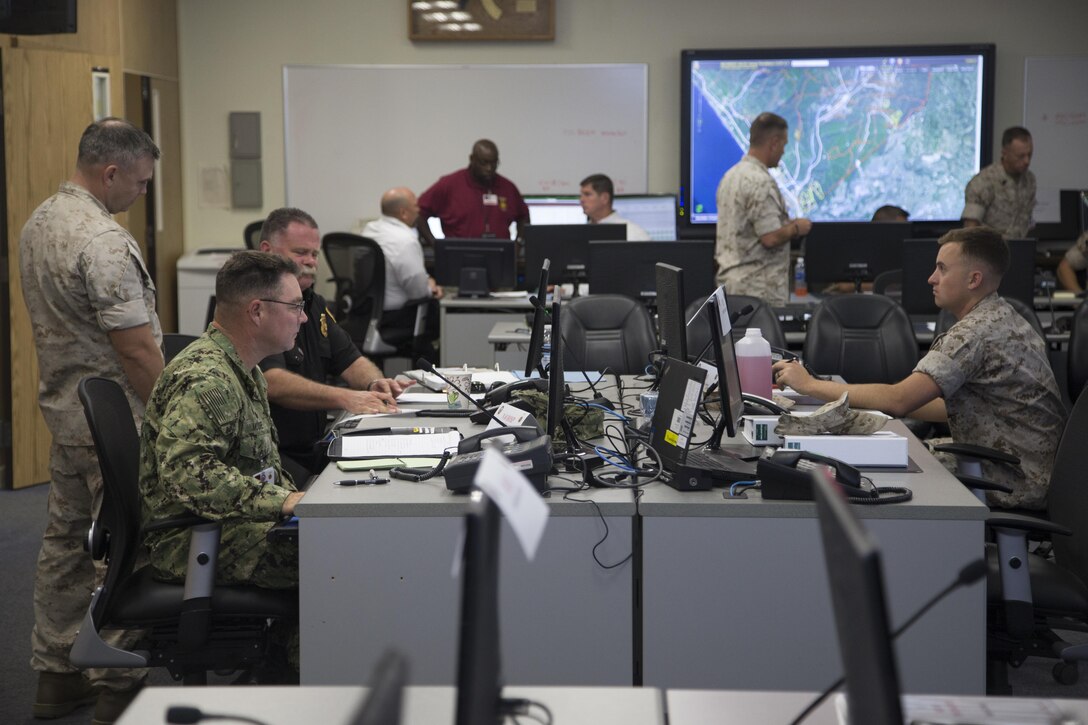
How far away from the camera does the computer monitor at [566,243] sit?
6043 millimetres

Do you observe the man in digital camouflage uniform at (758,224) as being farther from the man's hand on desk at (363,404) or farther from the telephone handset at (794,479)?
the telephone handset at (794,479)

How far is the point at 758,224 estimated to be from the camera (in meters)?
5.61

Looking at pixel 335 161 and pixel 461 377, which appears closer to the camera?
pixel 461 377

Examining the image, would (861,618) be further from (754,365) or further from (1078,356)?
(1078,356)

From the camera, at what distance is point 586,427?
291 cm

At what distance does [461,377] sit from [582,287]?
299cm

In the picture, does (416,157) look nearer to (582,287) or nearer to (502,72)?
(502,72)

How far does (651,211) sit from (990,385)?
4.54 metres

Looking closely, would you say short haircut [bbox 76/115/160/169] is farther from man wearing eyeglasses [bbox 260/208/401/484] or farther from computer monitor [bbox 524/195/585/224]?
computer monitor [bbox 524/195/585/224]

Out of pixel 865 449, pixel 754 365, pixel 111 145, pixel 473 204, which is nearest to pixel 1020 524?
pixel 865 449

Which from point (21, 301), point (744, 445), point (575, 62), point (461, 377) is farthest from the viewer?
point (575, 62)

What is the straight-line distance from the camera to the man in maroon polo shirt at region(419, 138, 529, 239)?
7.40 meters

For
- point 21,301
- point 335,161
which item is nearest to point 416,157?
point 335,161

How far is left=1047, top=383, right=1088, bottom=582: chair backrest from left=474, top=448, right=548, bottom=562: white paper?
1.83 meters
